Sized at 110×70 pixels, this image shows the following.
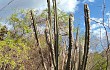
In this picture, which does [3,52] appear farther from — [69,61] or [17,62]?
[69,61]

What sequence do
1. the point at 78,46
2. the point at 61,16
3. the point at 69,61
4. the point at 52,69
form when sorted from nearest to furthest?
the point at 69,61 < the point at 52,69 < the point at 78,46 < the point at 61,16

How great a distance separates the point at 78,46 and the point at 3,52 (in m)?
17.6

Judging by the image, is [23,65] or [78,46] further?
[23,65]

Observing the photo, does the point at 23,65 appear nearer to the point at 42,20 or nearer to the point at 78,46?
the point at 42,20

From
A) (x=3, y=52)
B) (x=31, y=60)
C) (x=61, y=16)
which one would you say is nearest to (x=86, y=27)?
(x=3, y=52)

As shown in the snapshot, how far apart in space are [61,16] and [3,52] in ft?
18.8

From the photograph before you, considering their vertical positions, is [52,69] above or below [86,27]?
below

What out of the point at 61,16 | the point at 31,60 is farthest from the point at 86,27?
the point at 31,60

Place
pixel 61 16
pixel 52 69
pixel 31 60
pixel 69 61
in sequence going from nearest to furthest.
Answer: pixel 69 61, pixel 52 69, pixel 61 16, pixel 31 60

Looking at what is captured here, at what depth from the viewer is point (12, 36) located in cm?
2541

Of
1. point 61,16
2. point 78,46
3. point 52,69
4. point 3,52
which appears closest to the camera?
point 52,69

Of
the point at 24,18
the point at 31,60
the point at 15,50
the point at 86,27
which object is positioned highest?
the point at 86,27

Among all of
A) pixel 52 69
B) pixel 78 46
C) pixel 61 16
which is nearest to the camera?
pixel 52 69

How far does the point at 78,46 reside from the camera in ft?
18.7
